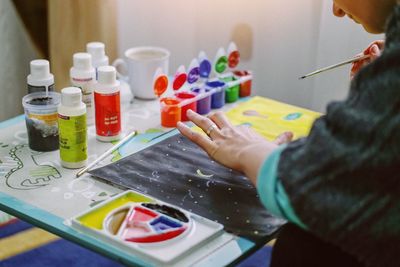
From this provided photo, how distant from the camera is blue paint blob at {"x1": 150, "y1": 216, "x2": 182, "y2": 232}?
832mm

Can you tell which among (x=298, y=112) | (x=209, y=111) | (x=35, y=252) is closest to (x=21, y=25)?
(x=35, y=252)

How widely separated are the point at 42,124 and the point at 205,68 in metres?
0.39

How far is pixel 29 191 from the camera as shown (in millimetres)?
942

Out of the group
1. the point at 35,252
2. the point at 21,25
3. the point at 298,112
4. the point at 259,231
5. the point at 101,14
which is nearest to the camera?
the point at 259,231

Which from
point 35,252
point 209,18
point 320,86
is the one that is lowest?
point 35,252

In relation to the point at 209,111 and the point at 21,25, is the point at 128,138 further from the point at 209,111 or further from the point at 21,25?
the point at 21,25

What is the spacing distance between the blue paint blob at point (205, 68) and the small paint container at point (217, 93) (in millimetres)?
24

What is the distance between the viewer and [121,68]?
56.7 inches

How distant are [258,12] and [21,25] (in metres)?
0.66

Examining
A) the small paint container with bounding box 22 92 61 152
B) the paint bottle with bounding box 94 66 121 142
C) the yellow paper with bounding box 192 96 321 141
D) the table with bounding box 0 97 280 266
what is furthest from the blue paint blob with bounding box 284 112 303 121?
the small paint container with bounding box 22 92 61 152

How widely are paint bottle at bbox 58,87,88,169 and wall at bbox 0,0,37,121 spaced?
79 centimetres

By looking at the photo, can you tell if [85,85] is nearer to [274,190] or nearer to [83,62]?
[83,62]

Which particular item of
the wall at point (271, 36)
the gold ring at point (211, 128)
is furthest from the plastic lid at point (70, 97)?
the wall at point (271, 36)

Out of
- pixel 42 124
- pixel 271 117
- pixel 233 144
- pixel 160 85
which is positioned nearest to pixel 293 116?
pixel 271 117
